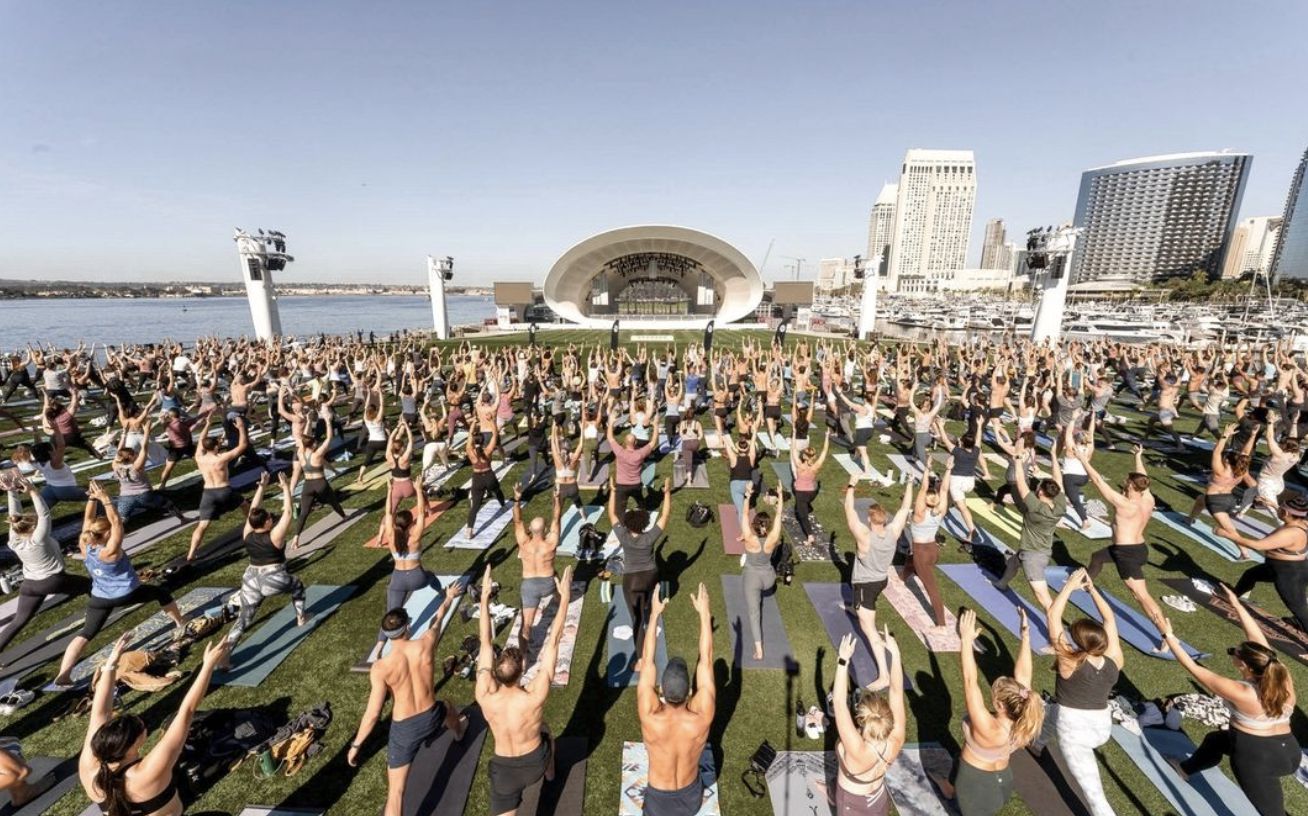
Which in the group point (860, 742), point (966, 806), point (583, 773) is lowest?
point (583, 773)

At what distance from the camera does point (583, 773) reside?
4453 mm

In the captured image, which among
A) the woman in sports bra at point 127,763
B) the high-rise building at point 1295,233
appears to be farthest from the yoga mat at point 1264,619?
the high-rise building at point 1295,233

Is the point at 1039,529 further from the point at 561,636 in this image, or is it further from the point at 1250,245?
the point at 1250,245

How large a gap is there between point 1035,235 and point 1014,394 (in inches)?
942

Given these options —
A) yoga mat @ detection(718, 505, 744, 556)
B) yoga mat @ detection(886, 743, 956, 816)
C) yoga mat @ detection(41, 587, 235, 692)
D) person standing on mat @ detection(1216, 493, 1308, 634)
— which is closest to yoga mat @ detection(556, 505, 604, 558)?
yoga mat @ detection(718, 505, 744, 556)

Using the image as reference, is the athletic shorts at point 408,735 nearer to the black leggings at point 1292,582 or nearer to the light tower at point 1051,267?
the black leggings at point 1292,582

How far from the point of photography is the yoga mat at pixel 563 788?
4152 millimetres

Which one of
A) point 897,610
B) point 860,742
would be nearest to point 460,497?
point 897,610

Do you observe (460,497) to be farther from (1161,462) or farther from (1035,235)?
(1035,235)

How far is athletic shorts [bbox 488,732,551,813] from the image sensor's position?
3.54 m

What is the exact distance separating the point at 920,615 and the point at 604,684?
422 cm

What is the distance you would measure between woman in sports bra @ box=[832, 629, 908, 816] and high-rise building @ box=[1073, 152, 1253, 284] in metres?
201

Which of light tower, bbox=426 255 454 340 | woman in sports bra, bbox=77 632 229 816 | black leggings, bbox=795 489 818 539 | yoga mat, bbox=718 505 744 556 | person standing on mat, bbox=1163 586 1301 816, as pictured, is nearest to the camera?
woman in sports bra, bbox=77 632 229 816

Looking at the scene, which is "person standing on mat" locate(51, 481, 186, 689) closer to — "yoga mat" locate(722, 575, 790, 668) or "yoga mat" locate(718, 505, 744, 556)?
"yoga mat" locate(722, 575, 790, 668)
